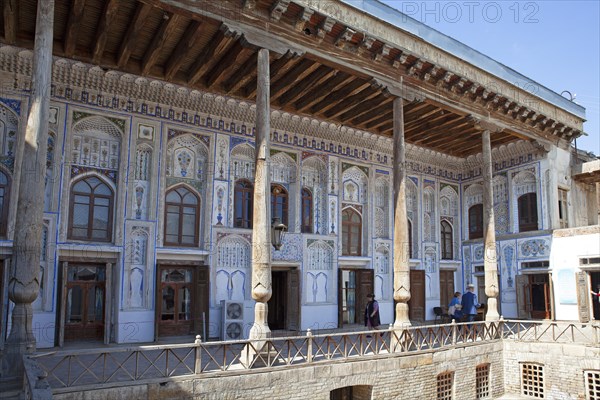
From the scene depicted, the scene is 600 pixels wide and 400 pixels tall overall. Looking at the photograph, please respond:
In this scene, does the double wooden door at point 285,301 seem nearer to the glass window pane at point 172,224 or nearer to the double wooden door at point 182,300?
the double wooden door at point 182,300

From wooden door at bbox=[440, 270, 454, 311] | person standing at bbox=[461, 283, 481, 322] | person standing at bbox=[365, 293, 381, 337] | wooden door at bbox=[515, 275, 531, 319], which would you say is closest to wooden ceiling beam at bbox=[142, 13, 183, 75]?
person standing at bbox=[365, 293, 381, 337]

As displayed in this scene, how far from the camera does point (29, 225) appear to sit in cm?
645

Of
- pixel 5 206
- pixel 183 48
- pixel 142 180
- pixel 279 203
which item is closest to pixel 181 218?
pixel 142 180

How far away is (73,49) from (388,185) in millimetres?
9430

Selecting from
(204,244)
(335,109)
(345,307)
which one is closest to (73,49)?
(204,244)

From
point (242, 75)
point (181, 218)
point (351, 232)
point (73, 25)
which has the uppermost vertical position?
point (73, 25)

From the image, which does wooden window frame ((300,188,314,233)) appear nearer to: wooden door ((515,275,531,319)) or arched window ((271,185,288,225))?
arched window ((271,185,288,225))

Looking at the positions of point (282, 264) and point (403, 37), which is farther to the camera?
point (282, 264)

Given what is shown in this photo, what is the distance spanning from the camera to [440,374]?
10094mm

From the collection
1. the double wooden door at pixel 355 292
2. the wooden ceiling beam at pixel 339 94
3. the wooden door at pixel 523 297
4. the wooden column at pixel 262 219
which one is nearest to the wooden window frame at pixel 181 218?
the wooden column at pixel 262 219

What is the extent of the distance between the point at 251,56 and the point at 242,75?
67 cm

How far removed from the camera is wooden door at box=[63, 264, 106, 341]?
1024cm

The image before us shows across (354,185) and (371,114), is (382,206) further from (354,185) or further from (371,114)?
(371,114)

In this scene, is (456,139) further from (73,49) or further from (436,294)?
(73,49)
